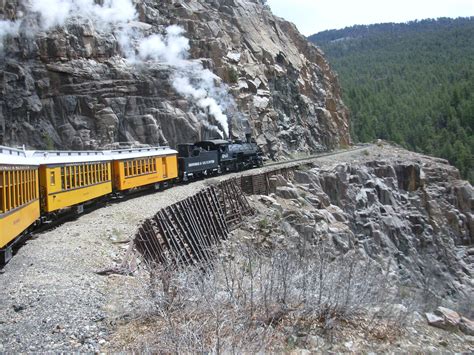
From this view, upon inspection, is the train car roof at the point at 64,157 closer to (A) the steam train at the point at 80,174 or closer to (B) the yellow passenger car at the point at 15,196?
(A) the steam train at the point at 80,174

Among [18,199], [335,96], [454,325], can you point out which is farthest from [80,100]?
[335,96]

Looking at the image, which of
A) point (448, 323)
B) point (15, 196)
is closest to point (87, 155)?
point (15, 196)

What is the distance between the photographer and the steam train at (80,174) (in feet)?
32.9

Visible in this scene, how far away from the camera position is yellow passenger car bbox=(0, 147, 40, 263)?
30.5ft

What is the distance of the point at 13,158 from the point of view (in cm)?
1062

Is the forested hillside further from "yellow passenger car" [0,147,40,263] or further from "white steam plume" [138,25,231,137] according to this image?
"yellow passenger car" [0,147,40,263]

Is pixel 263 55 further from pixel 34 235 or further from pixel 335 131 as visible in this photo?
pixel 34 235

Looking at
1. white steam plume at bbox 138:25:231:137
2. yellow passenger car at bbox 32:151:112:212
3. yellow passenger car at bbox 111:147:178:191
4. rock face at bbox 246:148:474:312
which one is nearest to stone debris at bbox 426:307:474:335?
rock face at bbox 246:148:474:312

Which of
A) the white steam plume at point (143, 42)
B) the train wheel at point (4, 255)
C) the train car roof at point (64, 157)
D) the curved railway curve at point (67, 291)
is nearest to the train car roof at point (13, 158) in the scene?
the train car roof at point (64, 157)

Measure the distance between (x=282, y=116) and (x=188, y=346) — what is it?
144 feet

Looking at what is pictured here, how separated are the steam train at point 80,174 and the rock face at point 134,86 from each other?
8.81 metres

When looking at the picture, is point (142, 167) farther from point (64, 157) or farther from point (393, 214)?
point (393, 214)

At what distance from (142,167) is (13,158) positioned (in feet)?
34.0

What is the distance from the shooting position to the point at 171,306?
657 centimetres
